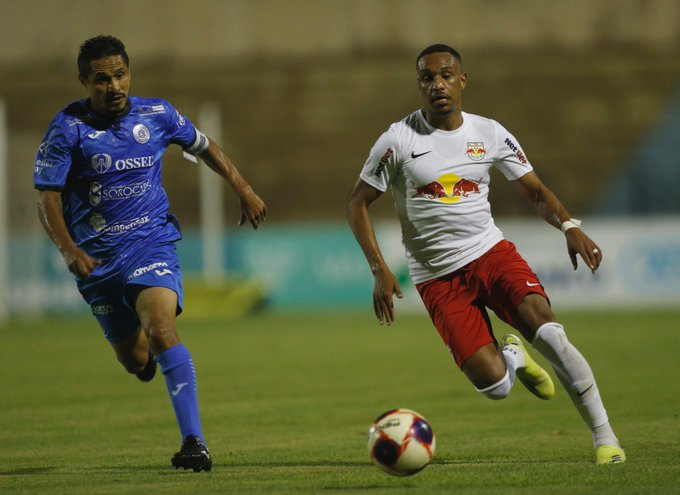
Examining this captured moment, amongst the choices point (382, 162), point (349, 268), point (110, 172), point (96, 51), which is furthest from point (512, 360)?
point (349, 268)

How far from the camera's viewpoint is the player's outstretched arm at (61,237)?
255 inches

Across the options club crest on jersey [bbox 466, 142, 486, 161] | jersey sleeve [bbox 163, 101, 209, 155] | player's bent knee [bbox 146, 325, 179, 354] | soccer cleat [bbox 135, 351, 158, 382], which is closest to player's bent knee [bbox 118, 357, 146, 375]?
soccer cleat [bbox 135, 351, 158, 382]

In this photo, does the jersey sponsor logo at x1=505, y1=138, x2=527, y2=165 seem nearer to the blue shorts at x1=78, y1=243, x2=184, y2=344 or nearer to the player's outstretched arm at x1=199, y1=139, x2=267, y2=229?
the player's outstretched arm at x1=199, y1=139, x2=267, y2=229

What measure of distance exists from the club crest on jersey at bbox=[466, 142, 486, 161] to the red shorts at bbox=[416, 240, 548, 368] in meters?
0.56

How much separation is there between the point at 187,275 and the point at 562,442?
1779cm

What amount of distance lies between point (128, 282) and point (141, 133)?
35.8 inches

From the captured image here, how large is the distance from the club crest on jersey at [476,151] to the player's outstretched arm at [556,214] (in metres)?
0.29

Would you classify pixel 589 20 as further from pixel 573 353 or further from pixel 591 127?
pixel 573 353

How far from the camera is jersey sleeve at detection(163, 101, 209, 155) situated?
735 centimetres

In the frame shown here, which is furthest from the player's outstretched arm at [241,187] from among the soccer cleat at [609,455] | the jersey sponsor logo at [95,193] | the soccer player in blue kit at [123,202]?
the soccer cleat at [609,455]

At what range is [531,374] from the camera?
7527 millimetres

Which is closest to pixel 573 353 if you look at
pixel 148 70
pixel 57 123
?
pixel 57 123

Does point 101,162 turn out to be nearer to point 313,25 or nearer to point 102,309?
point 102,309

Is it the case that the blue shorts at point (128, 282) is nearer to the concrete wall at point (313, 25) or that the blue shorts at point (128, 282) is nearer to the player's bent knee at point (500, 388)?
the player's bent knee at point (500, 388)
